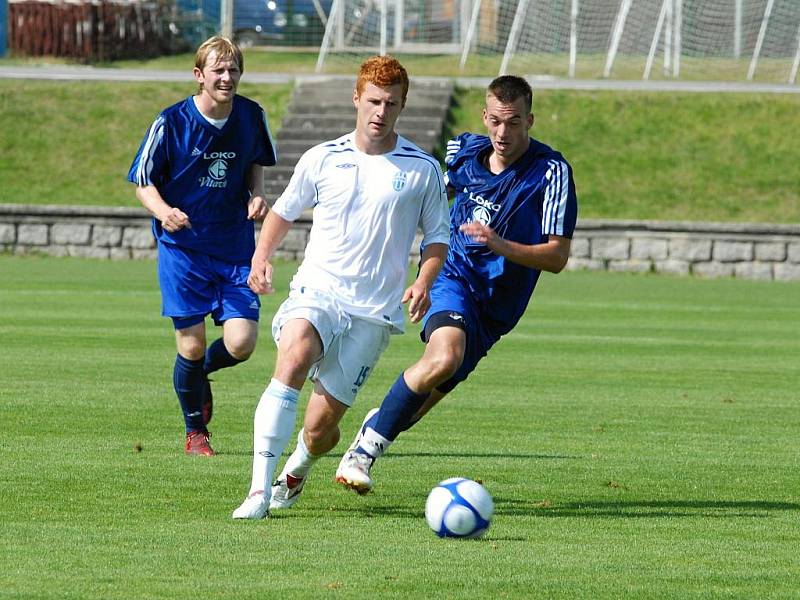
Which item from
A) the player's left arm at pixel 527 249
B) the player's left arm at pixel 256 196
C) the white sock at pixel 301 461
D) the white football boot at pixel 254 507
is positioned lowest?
the white sock at pixel 301 461

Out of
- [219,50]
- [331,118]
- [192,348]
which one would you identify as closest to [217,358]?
[192,348]

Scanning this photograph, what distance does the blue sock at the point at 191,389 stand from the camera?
29.8ft

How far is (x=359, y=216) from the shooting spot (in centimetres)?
729

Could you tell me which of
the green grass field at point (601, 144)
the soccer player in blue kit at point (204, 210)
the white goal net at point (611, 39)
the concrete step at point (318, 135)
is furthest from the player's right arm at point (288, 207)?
the white goal net at point (611, 39)

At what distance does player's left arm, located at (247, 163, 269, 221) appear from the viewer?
881 cm

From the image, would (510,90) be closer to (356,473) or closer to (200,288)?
(356,473)

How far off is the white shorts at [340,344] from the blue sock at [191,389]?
183cm

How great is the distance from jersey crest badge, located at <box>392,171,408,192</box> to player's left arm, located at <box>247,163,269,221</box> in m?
1.55

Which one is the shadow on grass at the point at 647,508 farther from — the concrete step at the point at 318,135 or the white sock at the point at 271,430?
the concrete step at the point at 318,135

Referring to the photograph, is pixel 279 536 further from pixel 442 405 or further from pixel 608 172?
pixel 608 172

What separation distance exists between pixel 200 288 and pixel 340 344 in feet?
6.71

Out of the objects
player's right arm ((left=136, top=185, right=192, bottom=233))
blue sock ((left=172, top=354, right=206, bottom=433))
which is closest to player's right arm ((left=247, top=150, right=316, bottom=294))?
player's right arm ((left=136, top=185, right=192, bottom=233))

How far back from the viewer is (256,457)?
7102mm

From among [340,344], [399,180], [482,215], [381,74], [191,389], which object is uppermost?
[381,74]
